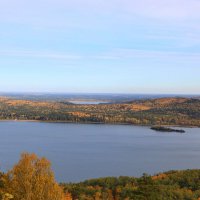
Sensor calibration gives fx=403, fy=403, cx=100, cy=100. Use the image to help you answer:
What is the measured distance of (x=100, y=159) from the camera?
4912 cm

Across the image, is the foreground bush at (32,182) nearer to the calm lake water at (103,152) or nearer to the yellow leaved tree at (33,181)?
the yellow leaved tree at (33,181)

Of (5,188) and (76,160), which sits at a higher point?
(5,188)

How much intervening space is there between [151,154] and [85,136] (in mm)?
22370

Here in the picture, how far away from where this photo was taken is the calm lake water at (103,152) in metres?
42.5

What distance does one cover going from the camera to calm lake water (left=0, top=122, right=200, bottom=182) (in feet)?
139

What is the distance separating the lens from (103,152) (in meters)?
55.3

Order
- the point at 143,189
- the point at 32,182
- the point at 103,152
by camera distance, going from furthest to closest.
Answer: the point at 103,152 < the point at 143,189 < the point at 32,182

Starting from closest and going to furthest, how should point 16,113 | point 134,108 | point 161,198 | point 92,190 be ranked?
1. point 161,198
2. point 92,190
3. point 16,113
4. point 134,108

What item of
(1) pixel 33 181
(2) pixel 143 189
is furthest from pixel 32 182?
(2) pixel 143 189

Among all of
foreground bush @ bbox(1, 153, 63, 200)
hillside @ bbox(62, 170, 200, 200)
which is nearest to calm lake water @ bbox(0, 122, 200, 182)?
hillside @ bbox(62, 170, 200, 200)

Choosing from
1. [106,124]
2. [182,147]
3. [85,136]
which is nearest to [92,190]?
[182,147]

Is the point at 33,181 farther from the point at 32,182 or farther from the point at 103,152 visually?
the point at 103,152

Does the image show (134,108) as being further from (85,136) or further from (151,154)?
(151,154)

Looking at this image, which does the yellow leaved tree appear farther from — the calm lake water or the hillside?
the calm lake water
